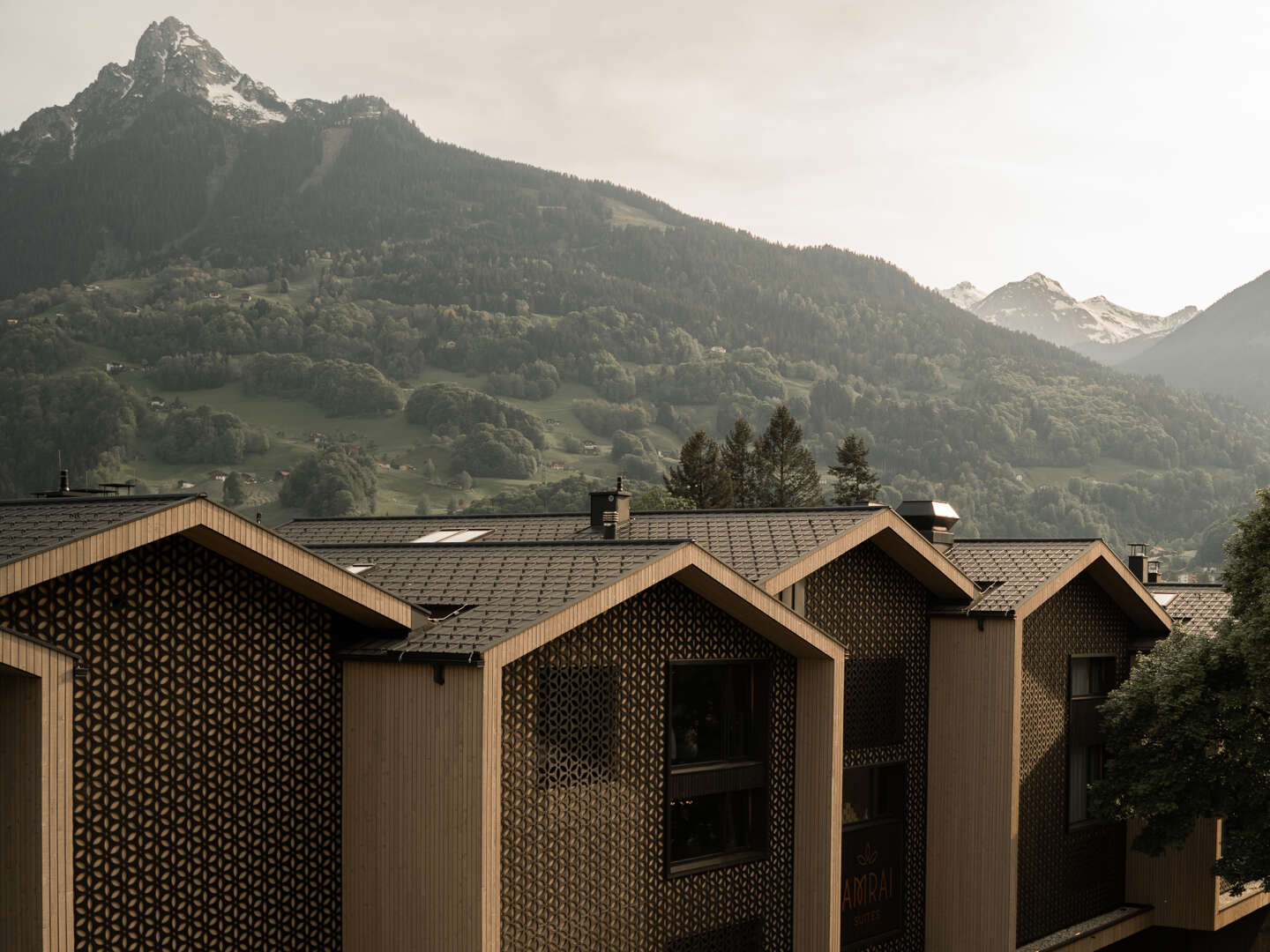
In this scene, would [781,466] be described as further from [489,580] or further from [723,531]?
[489,580]

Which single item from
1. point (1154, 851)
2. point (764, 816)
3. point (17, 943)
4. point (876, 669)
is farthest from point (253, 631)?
point (1154, 851)

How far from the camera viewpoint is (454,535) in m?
24.8

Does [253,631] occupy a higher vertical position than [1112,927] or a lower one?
higher

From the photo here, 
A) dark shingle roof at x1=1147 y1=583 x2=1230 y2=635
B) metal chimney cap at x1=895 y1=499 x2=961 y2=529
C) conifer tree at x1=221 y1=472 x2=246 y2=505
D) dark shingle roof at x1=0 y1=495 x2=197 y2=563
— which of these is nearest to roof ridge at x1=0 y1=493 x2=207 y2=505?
dark shingle roof at x1=0 y1=495 x2=197 y2=563

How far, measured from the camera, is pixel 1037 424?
643ft

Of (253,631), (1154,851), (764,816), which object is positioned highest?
(253,631)

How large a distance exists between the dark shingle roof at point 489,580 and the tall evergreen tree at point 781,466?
7047 centimetres

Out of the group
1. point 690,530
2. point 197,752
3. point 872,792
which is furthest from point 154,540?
point 872,792

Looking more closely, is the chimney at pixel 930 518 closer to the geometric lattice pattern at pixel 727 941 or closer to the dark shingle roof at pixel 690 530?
the dark shingle roof at pixel 690 530

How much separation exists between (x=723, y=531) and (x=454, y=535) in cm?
569

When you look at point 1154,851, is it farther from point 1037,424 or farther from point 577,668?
point 1037,424

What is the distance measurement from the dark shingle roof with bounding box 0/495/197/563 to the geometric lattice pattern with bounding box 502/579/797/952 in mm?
4542

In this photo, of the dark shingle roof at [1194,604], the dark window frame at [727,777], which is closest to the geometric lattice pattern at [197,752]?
the dark window frame at [727,777]

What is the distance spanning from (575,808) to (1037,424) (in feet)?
622
